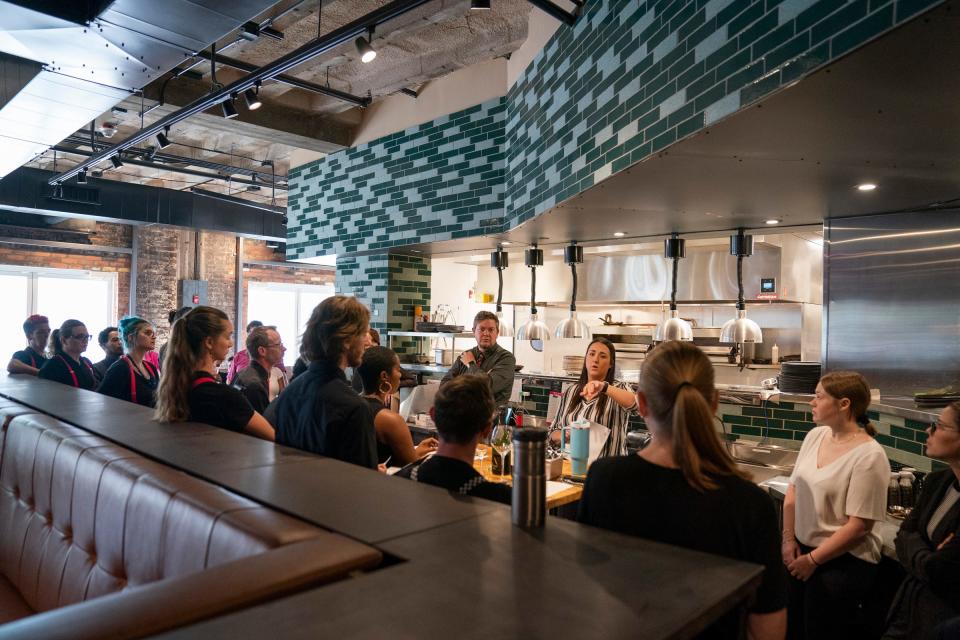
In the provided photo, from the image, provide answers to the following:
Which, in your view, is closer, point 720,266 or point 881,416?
point 881,416

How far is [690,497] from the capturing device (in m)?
1.53

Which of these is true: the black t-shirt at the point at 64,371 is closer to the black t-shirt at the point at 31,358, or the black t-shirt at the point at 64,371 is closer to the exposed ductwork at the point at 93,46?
the black t-shirt at the point at 31,358

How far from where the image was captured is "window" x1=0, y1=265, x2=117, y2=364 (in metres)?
→ 10.9

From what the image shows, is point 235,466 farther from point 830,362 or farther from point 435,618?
point 830,362

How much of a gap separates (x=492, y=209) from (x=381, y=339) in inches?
81.4

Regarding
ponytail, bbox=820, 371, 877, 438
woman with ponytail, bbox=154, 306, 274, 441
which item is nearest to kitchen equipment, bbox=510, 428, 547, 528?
woman with ponytail, bbox=154, 306, 274, 441

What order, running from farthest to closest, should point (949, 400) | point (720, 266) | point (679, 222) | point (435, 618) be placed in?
point (720, 266), point (679, 222), point (949, 400), point (435, 618)

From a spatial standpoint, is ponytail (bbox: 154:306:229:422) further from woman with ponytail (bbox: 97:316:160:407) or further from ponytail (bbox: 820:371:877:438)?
ponytail (bbox: 820:371:877:438)

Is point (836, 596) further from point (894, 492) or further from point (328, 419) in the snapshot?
point (328, 419)

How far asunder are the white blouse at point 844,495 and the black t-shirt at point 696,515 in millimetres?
1460

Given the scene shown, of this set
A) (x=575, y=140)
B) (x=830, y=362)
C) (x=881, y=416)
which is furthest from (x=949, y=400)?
(x=575, y=140)

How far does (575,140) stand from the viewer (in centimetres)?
394

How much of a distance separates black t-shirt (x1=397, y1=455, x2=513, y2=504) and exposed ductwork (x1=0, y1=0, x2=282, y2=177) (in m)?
2.22

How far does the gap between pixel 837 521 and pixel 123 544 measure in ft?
8.90
